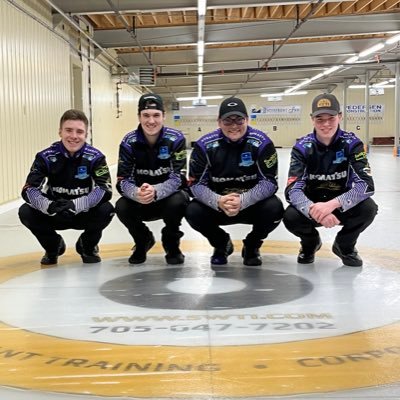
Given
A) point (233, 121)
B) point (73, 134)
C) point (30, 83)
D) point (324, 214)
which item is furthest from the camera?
point (30, 83)

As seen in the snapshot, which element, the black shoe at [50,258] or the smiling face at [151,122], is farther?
the black shoe at [50,258]

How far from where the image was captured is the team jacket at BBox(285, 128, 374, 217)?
11.3 ft

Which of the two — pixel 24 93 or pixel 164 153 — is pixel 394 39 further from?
pixel 164 153

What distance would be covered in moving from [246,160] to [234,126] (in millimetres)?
235

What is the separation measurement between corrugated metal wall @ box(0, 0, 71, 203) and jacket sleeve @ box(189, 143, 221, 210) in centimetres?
471

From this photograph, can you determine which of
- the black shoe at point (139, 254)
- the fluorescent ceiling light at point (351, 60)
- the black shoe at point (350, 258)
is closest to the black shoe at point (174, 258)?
the black shoe at point (139, 254)

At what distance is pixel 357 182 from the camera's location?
3.41 metres

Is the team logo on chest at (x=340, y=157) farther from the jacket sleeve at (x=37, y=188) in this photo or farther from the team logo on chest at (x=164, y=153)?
the jacket sleeve at (x=37, y=188)

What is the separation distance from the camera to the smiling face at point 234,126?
3475 mm

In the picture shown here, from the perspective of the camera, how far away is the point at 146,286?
10.1ft

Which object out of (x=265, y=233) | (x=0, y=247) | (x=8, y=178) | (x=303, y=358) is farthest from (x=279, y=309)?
(x=8, y=178)

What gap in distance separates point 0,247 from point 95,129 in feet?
34.5

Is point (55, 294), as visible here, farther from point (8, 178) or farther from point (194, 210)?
point (8, 178)

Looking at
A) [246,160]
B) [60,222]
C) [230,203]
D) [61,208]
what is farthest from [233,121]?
[60,222]
